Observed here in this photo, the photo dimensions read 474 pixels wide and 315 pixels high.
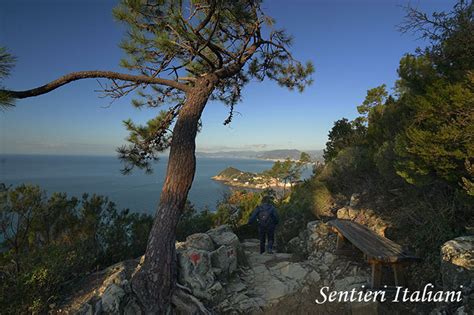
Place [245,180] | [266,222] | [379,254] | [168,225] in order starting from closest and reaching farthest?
[379,254] < [168,225] < [266,222] < [245,180]

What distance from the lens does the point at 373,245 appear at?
4055 millimetres

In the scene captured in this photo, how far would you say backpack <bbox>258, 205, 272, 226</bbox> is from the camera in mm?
5938

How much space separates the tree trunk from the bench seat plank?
2941mm

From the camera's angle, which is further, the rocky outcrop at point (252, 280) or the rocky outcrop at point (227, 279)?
the rocky outcrop at point (227, 279)

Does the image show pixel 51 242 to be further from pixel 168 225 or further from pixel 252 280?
pixel 252 280

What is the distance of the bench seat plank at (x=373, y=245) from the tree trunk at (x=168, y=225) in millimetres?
2941

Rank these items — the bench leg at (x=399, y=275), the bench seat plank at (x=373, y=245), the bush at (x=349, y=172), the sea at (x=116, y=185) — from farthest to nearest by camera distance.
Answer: the sea at (x=116, y=185)
the bush at (x=349, y=172)
the bench leg at (x=399, y=275)
the bench seat plank at (x=373, y=245)

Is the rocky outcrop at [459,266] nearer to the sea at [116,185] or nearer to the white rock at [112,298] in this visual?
the white rock at [112,298]

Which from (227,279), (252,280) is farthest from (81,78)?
(252,280)

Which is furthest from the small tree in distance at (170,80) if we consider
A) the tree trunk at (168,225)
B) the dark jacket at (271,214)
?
the dark jacket at (271,214)

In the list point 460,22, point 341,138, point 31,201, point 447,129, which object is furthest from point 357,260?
point 341,138

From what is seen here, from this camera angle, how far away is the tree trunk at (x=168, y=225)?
345cm

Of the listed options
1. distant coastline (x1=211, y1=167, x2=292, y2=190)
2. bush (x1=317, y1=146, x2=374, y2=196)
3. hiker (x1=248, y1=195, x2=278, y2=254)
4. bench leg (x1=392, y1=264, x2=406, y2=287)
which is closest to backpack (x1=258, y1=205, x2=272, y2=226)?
hiker (x1=248, y1=195, x2=278, y2=254)

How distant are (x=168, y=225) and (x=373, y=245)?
3343mm
